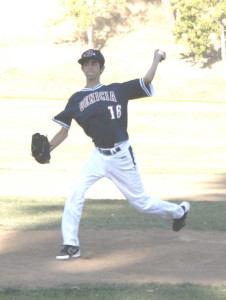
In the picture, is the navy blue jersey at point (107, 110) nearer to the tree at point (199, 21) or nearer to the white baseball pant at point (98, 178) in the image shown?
the white baseball pant at point (98, 178)

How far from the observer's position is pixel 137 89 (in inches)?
231

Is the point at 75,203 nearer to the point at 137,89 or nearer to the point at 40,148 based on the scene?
the point at 40,148

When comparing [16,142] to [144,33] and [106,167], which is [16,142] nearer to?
[106,167]

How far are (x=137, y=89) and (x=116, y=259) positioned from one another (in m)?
1.46

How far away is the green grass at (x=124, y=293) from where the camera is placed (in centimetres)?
471

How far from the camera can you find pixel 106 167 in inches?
233

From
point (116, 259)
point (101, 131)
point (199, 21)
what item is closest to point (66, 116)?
point (101, 131)

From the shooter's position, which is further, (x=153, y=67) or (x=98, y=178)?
(x=98, y=178)

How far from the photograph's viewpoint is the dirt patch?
5312mm

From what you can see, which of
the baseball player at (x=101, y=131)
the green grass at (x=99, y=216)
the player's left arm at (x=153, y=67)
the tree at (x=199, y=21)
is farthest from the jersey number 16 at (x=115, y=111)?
the tree at (x=199, y=21)

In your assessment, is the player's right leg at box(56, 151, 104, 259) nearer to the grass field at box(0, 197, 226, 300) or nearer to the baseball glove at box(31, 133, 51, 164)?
the baseball glove at box(31, 133, 51, 164)

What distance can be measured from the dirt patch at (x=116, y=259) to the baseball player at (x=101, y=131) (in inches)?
12.7

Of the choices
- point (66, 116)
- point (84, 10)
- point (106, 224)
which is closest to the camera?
point (66, 116)

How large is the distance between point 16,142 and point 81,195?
1424 centimetres
